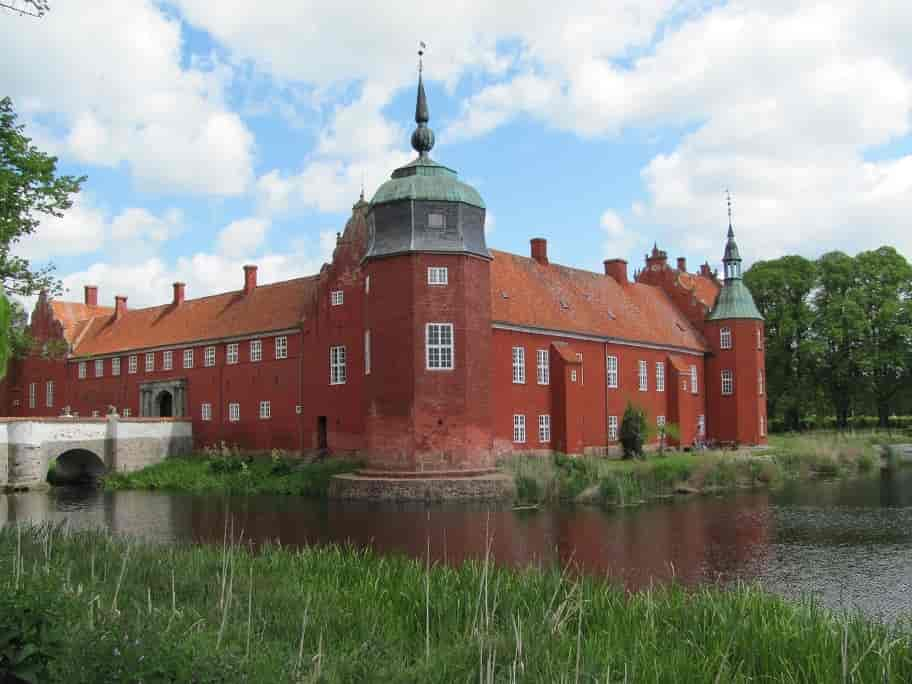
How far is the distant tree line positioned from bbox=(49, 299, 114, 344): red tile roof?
37.7m

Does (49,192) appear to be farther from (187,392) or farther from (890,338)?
(890,338)

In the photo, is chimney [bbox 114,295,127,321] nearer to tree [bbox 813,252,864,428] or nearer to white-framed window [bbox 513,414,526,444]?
white-framed window [bbox 513,414,526,444]

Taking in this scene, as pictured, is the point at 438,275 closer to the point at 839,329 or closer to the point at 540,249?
the point at 540,249

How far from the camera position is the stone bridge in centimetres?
3262

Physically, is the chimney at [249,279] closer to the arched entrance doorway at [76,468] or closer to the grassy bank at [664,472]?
the arched entrance doorway at [76,468]

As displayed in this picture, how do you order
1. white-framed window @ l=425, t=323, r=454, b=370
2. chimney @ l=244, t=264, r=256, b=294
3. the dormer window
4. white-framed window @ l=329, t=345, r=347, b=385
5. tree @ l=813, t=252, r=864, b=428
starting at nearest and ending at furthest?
white-framed window @ l=425, t=323, r=454, b=370 → the dormer window → white-framed window @ l=329, t=345, r=347, b=385 → chimney @ l=244, t=264, r=256, b=294 → tree @ l=813, t=252, r=864, b=428

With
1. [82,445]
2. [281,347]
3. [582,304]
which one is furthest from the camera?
[582,304]

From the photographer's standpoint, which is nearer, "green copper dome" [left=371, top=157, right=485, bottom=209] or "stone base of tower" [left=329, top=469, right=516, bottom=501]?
"stone base of tower" [left=329, top=469, right=516, bottom=501]

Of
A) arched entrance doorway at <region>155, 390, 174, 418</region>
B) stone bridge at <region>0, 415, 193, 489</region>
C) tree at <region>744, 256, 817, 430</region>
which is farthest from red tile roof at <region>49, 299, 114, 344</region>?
tree at <region>744, 256, 817, 430</region>

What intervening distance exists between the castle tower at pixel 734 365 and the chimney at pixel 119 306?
30.9m

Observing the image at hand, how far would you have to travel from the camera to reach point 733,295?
4328 cm

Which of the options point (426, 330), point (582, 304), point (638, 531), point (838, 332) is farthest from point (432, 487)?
point (838, 332)

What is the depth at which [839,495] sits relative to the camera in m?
26.7

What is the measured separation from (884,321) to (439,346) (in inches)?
1199
